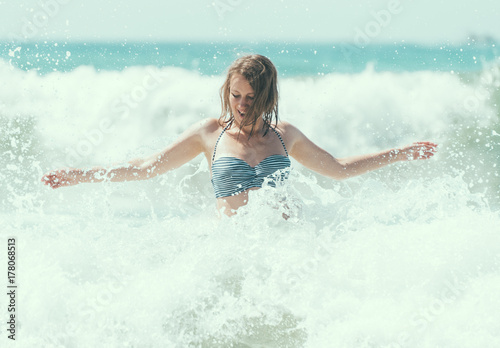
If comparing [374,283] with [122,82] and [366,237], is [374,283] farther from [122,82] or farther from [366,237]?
[122,82]

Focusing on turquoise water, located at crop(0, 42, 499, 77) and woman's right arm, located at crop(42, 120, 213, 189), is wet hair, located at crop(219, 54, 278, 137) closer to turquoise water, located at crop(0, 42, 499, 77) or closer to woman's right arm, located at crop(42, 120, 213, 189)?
woman's right arm, located at crop(42, 120, 213, 189)

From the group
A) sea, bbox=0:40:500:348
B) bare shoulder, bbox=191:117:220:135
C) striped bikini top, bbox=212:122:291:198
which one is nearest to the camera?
sea, bbox=0:40:500:348

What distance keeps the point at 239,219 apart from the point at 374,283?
89 cm

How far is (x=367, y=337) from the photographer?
8.96 feet

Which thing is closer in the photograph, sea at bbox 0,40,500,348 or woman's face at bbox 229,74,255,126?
sea at bbox 0,40,500,348

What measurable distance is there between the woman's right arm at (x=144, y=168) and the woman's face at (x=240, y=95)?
0.29 meters

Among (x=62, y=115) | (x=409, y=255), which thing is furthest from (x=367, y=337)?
(x=62, y=115)

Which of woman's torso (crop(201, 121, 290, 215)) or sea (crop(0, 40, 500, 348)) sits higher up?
woman's torso (crop(201, 121, 290, 215))

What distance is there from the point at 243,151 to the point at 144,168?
642 millimetres

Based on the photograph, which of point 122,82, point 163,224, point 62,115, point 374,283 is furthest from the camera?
point 122,82

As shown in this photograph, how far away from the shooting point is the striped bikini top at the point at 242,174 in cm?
348

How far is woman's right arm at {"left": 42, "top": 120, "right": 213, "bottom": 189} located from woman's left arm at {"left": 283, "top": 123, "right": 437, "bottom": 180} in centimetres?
62

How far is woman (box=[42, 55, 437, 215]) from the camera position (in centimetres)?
337

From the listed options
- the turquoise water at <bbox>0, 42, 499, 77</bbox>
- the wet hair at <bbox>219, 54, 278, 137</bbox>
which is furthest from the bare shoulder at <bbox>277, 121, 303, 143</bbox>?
the turquoise water at <bbox>0, 42, 499, 77</bbox>
